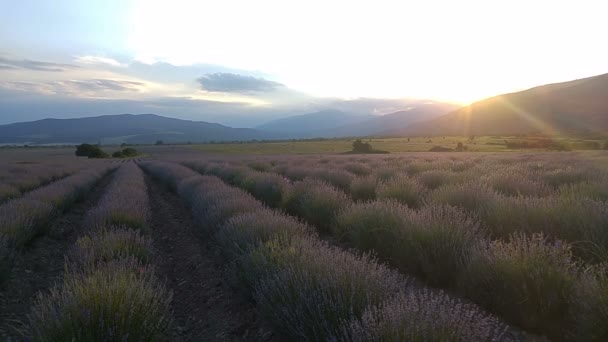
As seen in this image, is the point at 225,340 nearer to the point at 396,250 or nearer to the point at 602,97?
the point at 396,250

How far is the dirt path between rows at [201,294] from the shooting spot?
16.6 ft

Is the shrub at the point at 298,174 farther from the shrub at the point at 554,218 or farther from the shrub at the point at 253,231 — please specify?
the shrub at the point at 554,218

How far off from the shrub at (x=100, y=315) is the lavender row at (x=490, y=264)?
10.7ft

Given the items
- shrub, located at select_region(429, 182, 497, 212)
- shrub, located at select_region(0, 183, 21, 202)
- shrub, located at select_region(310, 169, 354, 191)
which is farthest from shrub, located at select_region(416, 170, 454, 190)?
shrub, located at select_region(0, 183, 21, 202)

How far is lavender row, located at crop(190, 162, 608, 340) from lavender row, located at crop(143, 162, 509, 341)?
0.37 metres

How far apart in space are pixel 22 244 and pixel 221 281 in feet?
14.5

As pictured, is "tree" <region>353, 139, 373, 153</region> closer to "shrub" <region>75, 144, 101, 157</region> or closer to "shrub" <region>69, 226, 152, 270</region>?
"shrub" <region>75, 144, 101, 157</region>

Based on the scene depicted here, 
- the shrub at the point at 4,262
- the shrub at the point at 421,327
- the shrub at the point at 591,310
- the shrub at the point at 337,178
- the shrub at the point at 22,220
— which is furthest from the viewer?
the shrub at the point at 337,178

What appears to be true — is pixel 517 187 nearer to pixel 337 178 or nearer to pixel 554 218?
pixel 554 218

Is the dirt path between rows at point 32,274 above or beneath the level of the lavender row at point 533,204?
beneath

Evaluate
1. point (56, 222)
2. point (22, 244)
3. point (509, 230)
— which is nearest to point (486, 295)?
point (509, 230)

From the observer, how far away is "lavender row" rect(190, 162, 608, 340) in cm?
391

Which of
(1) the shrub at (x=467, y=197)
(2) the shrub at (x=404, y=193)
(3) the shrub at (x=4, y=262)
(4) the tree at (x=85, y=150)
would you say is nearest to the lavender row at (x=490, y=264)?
(2) the shrub at (x=404, y=193)

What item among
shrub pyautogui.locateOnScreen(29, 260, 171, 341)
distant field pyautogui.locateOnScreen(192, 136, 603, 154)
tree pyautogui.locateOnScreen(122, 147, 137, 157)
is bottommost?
tree pyautogui.locateOnScreen(122, 147, 137, 157)
